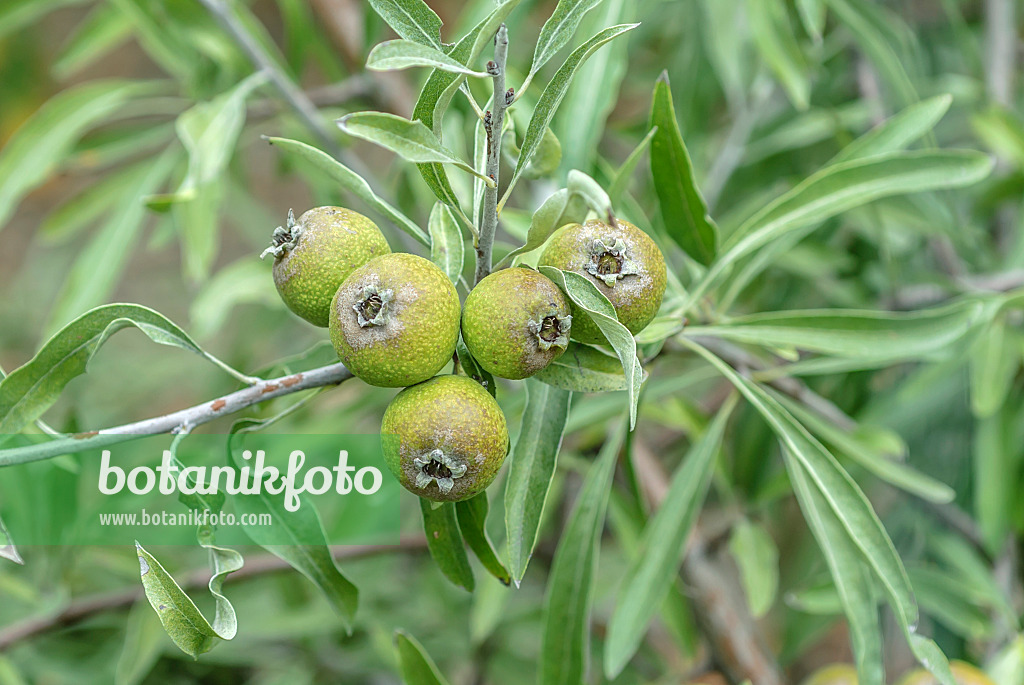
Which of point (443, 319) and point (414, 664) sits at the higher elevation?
point (443, 319)

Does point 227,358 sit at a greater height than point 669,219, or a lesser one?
lesser

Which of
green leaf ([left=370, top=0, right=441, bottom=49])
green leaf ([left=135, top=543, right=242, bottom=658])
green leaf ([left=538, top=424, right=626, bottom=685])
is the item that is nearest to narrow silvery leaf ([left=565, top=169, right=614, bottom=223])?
green leaf ([left=370, top=0, right=441, bottom=49])

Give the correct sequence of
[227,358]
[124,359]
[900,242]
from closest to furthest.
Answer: [900,242]
[227,358]
[124,359]

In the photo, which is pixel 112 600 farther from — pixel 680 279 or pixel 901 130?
pixel 901 130

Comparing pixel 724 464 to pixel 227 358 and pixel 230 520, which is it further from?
pixel 227 358

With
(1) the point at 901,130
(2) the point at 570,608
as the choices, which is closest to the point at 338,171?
(2) the point at 570,608

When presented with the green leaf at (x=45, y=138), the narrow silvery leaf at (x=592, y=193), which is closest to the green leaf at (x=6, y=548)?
the narrow silvery leaf at (x=592, y=193)

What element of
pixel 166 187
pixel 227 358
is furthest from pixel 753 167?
pixel 166 187

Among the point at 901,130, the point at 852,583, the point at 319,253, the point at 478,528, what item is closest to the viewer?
the point at 319,253

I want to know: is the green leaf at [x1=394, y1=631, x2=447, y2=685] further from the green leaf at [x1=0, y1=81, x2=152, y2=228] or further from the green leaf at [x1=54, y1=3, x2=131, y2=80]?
the green leaf at [x1=54, y1=3, x2=131, y2=80]
